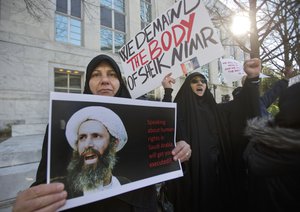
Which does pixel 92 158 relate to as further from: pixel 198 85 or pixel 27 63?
pixel 27 63

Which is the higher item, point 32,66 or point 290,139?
point 32,66

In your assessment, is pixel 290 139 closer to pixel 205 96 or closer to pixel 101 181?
pixel 101 181

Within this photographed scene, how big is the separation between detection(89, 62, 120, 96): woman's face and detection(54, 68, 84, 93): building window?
28.3 ft

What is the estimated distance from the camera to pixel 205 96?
8.00 feet

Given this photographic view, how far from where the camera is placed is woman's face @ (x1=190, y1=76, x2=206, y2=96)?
8.00ft

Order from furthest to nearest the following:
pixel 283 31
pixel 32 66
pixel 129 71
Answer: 1. pixel 32 66
2. pixel 283 31
3. pixel 129 71

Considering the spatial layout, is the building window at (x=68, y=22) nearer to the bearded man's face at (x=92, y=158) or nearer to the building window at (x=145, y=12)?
the building window at (x=145, y=12)

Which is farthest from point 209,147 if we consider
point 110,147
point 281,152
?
point 110,147

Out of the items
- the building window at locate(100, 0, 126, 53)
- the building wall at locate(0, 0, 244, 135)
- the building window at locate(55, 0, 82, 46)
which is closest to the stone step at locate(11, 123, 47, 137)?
the building wall at locate(0, 0, 244, 135)

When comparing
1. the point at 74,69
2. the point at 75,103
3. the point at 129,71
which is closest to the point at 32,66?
the point at 74,69

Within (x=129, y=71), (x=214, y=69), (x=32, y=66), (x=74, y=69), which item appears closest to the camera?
(x=129, y=71)

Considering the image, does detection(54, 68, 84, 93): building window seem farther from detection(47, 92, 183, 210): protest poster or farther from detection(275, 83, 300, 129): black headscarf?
detection(275, 83, 300, 129): black headscarf

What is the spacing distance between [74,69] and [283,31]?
28.6 ft

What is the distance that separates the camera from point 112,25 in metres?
11.5
